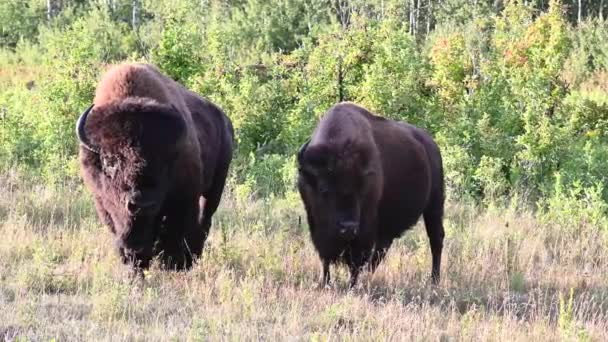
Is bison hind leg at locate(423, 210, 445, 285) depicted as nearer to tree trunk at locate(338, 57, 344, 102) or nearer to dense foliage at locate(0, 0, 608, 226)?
dense foliage at locate(0, 0, 608, 226)

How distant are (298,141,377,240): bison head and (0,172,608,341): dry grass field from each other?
0.61m

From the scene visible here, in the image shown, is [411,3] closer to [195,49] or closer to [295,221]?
[195,49]

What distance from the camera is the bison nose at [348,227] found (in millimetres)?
6531

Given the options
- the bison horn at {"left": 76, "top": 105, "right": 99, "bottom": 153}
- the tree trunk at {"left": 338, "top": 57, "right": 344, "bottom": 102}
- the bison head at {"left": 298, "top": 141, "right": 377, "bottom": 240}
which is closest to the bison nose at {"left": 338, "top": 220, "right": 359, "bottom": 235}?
the bison head at {"left": 298, "top": 141, "right": 377, "bottom": 240}

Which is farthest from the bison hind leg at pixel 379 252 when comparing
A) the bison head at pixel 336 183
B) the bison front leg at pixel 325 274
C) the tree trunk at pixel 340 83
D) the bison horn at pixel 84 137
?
the tree trunk at pixel 340 83

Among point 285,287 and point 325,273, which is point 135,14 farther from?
point 285,287

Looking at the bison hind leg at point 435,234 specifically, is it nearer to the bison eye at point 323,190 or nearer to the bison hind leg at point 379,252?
the bison hind leg at point 379,252

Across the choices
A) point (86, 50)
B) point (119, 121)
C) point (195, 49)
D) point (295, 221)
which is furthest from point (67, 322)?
point (195, 49)

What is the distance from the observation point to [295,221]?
33.7ft

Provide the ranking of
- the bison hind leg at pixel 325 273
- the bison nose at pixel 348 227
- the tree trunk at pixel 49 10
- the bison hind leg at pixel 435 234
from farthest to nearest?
the tree trunk at pixel 49 10, the bison hind leg at pixel 435 234, the bison hind leg at pixel 325 273, the bison nose at pixel 348 227

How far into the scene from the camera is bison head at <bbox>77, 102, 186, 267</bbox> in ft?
19.8

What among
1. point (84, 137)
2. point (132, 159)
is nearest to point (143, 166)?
point (132, 159)

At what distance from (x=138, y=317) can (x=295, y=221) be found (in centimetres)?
490

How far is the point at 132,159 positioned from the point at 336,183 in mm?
1762
